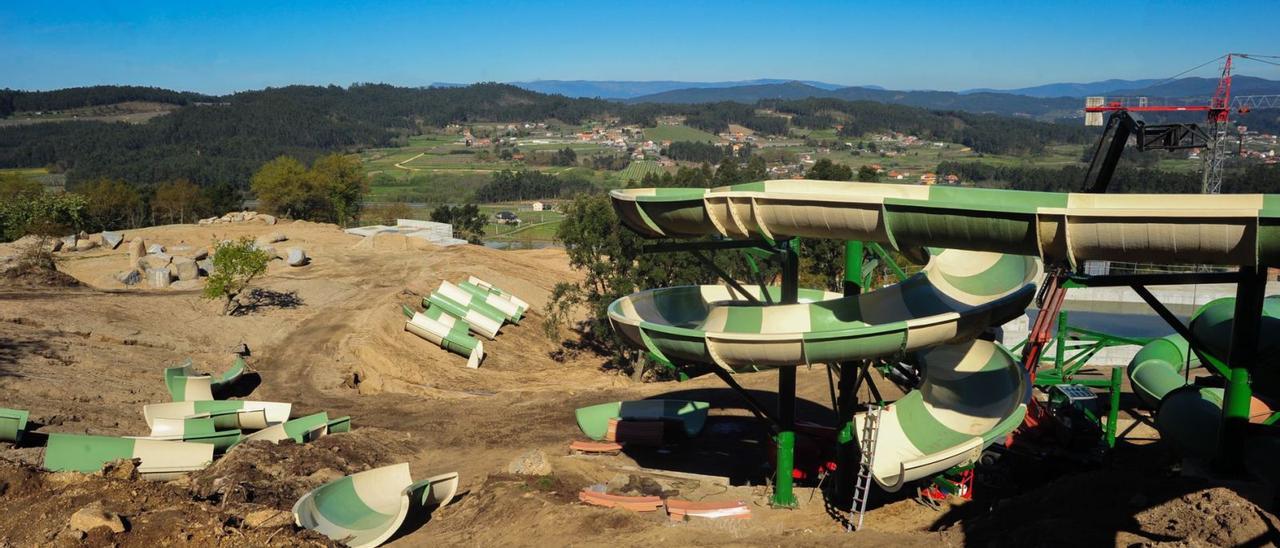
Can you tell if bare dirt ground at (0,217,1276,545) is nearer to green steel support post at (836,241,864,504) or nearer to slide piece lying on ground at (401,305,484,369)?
slide piece lying on ground at (401,305,484,369)

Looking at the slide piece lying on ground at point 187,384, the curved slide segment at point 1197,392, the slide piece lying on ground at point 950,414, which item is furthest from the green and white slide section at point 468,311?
the curved slide segment at point 1197,392

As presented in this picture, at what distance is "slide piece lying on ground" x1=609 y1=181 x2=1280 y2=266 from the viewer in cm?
1433

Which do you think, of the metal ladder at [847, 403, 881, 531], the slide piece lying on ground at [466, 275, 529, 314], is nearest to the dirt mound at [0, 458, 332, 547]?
the metal ladder at [847, 403, 881, 531]

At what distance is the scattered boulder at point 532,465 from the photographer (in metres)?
26.5

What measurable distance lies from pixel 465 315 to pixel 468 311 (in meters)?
0.66

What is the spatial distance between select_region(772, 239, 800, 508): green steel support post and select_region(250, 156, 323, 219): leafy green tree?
91001 mm

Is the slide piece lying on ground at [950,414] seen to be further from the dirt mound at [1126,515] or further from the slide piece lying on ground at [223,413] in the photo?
the slide piece lying on ground at [223,413]

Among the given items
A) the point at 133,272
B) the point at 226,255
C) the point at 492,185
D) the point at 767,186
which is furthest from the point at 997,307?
the point at 492,185

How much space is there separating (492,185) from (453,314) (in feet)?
501

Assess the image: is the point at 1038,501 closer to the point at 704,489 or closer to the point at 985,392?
the point at 985,392

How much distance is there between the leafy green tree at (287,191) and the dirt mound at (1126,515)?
96.5 metres

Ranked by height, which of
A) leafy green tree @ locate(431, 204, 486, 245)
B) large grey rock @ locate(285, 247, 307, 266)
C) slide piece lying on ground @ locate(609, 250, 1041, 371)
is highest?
slide piece lying on ground @ locate(609, 250, 1041, 371)

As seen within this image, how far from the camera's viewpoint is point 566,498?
24516 mm

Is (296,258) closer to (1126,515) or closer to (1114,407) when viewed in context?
(1114,407)
